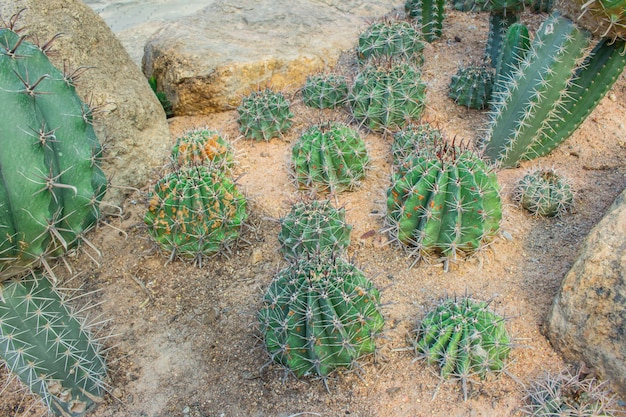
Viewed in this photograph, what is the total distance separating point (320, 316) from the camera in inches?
92.5

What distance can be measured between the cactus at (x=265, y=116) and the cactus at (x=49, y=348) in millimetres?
2310

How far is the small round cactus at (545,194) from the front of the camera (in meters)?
3.41

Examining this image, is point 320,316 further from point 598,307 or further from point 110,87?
point 110,87

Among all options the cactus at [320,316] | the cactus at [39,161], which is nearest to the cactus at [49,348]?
the cactus at [39,161]

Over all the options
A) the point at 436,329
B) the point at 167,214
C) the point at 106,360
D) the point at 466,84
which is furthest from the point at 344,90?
the point at 106,360

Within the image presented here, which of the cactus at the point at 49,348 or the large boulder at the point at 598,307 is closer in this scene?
the cactus at the point at 49,348

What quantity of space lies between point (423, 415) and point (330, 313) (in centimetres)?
66

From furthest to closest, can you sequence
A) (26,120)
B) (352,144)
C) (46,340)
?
1. (352,144)
2. (46,340)
3. (26,120)

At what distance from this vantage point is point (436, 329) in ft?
8.43

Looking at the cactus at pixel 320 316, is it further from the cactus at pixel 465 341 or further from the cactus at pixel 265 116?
the cactus at pixel 265 116

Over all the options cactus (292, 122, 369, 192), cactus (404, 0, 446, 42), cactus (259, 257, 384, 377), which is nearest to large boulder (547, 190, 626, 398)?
cactus (259, 257, 384, 377)

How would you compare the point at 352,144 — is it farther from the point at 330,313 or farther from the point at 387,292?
the point at 330,313

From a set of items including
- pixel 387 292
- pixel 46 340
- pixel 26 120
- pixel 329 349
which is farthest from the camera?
pixel 387 292

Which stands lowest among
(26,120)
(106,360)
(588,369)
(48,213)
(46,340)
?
(106,360)
